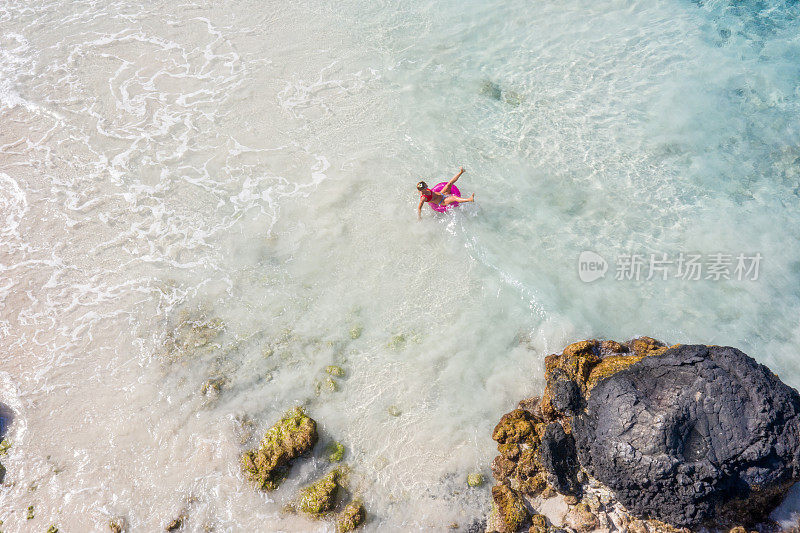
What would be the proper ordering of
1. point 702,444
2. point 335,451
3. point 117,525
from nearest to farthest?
point 702,444 < point 117,525 < point 335,451

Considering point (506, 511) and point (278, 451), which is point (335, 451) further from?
point (506, 511)

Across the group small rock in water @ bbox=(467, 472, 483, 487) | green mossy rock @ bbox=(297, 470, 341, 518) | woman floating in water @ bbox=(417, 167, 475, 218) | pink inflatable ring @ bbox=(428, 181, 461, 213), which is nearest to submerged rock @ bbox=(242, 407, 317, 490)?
green mossy rock @ bbox=(297, 470, 341, 518)

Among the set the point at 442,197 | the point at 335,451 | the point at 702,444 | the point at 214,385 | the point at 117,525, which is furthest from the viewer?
the point at 442,197

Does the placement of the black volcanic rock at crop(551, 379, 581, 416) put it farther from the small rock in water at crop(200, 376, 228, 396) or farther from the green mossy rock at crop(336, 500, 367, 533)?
the small rock in water at crop(200, 376, 228, 396)

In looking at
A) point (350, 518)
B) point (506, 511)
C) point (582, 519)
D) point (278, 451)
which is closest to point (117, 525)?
point (278, 451)

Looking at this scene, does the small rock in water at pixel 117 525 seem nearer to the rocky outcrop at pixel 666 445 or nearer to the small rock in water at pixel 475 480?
the small rock in water at pixel 475 480

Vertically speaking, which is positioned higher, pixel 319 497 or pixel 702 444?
pixel 702 444

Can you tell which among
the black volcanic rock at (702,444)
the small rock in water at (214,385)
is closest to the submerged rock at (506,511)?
the black volcanic rock at (702,444)
